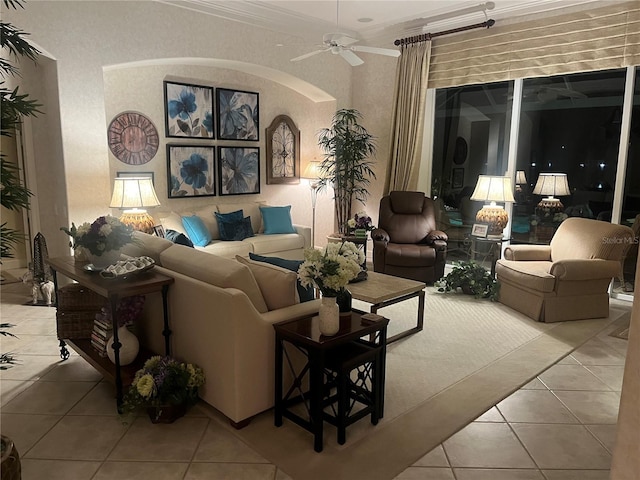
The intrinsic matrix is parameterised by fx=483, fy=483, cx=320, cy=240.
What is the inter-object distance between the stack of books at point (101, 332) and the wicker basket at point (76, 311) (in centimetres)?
22

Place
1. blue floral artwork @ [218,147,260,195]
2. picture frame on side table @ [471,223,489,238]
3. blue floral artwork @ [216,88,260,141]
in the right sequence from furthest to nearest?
blue floral artwork @ [218,147,260,195]
blue floral artwork @ [216,88,260,141]
picture frame on side table @ [471,223,489,238]

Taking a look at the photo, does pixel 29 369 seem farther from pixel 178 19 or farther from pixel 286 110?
pixel 286 110

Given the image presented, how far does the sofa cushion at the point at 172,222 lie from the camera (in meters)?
5.52

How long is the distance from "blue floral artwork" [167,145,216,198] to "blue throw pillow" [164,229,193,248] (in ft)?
3.99

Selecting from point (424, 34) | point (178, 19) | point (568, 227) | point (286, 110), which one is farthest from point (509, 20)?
point (178, 19)

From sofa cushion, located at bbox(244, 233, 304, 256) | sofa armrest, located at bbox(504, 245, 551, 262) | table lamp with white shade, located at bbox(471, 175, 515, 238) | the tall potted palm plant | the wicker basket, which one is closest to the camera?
the wicker basket

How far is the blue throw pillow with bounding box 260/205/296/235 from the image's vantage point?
21.4 ft

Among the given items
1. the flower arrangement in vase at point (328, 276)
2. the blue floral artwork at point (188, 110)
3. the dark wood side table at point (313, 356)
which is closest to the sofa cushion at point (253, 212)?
the blue floral artwork at point (188, 110)

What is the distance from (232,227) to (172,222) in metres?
0.79

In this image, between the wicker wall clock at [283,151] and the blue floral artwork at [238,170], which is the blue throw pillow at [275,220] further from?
the wicker wall clock at [283,151]

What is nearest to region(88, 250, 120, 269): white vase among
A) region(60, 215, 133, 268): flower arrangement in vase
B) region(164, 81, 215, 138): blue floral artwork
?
region(60, 215, 133, 268): flower arrangement in vase

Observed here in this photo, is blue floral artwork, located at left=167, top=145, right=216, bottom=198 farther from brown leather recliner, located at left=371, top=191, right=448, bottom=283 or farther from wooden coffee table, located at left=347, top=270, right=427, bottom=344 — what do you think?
wooden coffee table, located at left=347, top=270, right=427, bottom=344

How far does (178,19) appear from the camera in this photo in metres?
5.32

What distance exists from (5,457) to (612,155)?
582 cm
